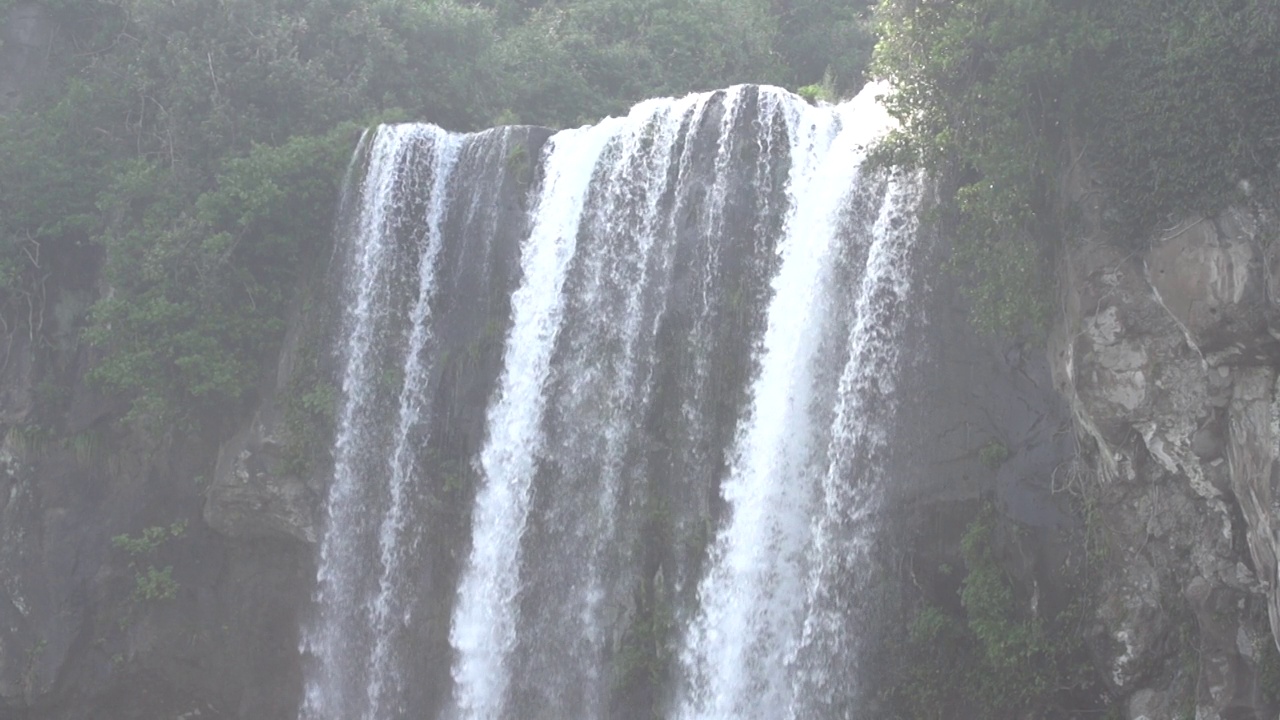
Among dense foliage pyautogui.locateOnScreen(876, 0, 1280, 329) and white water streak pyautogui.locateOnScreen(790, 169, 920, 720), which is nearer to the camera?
dense foliage pyautogui.locateOnScreen(876, 0, 1280, 329)

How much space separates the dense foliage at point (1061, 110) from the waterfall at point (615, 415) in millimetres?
1109

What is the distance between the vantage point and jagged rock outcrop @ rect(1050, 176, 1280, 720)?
38.0 feet

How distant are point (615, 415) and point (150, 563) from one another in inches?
285

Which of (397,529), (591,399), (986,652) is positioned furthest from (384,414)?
(986,652)

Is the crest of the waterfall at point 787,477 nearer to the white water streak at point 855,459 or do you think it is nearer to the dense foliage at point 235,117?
the white water streak at point 855,459

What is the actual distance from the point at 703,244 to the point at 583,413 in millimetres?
2524

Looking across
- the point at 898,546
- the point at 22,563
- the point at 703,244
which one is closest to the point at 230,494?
the point at 22,563

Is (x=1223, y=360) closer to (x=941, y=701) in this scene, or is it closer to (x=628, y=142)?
(x=941, y=701)

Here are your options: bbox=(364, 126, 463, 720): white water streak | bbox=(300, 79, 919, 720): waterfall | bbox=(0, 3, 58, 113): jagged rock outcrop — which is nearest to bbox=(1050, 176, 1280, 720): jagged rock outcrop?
bbox=(300, 79, 919, 720): waterfall

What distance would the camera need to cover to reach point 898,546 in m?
14.2

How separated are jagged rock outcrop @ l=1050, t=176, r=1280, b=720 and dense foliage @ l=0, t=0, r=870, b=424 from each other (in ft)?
36.0

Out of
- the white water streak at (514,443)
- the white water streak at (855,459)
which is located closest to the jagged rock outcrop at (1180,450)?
the white water streak at (855,459)

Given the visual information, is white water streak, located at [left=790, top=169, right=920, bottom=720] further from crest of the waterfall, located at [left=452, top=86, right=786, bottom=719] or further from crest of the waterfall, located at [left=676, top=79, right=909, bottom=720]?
crest of the waterfall, located at [left=452, top=86, right=786, bottom=719]

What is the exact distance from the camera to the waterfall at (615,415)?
14.6 meters
